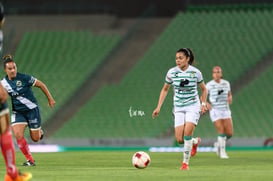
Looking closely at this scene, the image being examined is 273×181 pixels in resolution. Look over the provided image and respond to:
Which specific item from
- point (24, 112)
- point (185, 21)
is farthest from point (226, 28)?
point (24, 112)

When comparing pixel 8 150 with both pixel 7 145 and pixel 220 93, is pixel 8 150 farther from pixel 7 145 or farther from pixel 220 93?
pixel 220 93

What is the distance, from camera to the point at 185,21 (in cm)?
3219

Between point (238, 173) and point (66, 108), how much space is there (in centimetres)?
1802

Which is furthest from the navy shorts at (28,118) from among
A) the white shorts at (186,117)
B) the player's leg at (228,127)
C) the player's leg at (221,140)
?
the player's leg at (228,127)

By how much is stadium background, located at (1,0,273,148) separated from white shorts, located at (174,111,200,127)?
12.3 metres

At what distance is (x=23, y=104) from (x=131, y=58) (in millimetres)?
17193

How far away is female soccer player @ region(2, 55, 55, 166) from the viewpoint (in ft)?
51.0

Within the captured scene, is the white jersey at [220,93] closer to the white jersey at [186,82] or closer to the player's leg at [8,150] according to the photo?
the white jersey at [186,82]

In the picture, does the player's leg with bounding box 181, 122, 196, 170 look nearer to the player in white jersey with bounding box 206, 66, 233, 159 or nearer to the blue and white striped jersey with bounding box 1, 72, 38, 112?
the blue and white striped jersey with bounding box 1, 72, 38, 112

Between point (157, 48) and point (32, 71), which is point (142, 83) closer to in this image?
point (157, 48)

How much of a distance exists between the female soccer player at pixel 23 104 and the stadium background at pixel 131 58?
445 inches

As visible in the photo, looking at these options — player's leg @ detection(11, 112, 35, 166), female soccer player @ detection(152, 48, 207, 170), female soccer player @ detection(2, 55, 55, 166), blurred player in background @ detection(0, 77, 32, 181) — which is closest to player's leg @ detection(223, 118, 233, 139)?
female soccer player @ detection(152, 48, 207, 170)

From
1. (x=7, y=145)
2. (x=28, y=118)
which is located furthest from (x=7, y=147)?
(x=28, y=118)

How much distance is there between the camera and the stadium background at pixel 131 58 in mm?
28109
